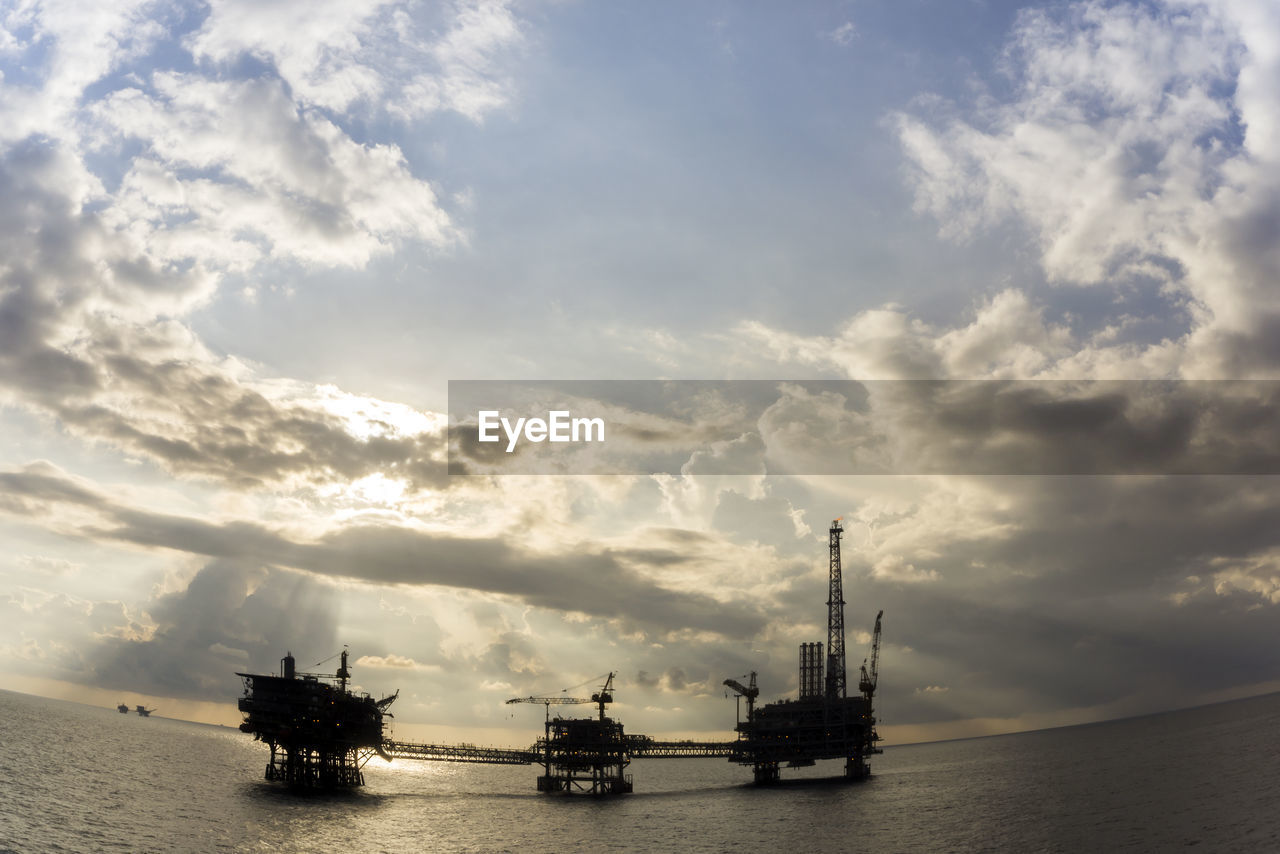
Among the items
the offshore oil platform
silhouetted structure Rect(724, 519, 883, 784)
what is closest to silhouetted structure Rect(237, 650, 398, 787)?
the offshore oil platform

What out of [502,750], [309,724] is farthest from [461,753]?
[309,724]

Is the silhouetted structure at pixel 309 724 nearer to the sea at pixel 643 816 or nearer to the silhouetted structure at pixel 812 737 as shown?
the sea at pixel 643 816

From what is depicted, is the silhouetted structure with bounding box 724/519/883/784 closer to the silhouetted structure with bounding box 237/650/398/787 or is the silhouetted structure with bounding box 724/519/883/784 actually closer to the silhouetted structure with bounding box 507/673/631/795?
the silhouetted structure with bounding box 507/673/631/795

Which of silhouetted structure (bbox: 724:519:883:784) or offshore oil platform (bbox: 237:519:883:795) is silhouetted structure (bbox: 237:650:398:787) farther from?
silhouetted structure (bbox: 724:519:883:784)

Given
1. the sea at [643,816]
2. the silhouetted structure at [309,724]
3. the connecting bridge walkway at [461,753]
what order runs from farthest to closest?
the connecting bridge walkway at [461,753] < the silhouetted structure at [309,724] < the sea at [643,816]

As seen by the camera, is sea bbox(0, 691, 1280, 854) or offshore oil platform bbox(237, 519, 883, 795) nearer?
sea bbox(0, 691, 1280, 854)

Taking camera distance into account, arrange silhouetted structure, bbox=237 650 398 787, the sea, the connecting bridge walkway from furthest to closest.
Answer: the connecting bridge walkway < silhouetted structure, bbox=237 650 398 787 < the sea

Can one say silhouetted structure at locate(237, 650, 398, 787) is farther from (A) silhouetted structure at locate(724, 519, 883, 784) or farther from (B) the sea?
(A) silhouetted structure at locate(724, 519, 883, 784)

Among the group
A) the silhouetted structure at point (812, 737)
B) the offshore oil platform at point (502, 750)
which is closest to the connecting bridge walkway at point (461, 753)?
the offshore oil platform at point (502, 750)

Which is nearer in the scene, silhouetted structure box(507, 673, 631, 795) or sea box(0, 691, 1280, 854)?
sea box(0, 691, 1280, 854)

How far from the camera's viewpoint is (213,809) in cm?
11475

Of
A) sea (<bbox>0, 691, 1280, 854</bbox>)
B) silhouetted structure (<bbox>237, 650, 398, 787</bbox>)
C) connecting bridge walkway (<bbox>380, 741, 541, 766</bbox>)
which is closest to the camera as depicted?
sea (<bbox>0, 691, 1280, 854</bbox>)

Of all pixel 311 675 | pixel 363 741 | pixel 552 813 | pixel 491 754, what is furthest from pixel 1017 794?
pixel 311 675

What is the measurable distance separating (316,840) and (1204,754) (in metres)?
201
